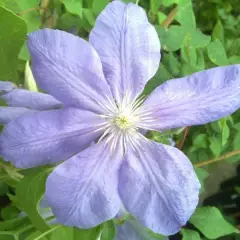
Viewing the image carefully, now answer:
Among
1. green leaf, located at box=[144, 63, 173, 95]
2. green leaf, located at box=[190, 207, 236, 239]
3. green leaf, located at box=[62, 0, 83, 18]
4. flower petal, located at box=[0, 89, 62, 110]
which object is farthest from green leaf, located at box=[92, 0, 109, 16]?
green leaf, located at box=[190, 207, 236, 239]

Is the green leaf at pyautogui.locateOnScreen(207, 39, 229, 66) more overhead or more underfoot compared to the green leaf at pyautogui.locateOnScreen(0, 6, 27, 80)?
more underfoot

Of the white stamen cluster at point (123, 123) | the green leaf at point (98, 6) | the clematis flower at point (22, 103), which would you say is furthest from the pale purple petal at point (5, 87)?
the green leaf at point (98, 6)

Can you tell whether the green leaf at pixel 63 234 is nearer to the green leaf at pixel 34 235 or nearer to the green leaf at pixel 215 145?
the green leaf at pixel 34 235

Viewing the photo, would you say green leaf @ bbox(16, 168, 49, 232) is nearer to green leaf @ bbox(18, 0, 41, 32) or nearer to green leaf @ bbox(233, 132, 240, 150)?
green leaf @ bbox(18, 0, 41, 32)

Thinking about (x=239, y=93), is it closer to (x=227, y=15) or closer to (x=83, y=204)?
(x=83, y=204)

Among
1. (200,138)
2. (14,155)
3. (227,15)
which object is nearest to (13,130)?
(14,155)

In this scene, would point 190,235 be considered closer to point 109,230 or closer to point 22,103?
point 109,230
